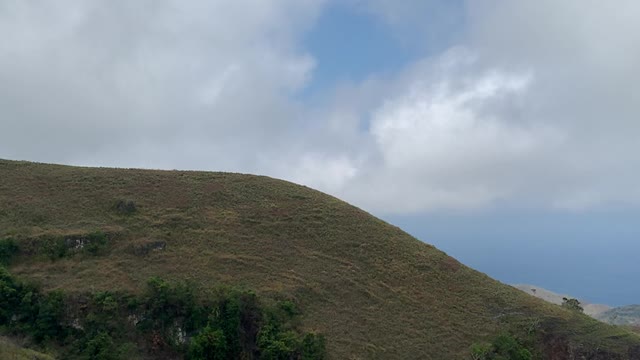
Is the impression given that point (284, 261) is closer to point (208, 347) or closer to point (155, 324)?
point (208, 347)

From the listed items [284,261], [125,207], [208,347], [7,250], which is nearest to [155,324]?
[208,347]

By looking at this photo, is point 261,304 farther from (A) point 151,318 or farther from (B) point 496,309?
(B) point 496,309

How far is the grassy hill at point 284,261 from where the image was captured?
145 feet

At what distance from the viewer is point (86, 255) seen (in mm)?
46875

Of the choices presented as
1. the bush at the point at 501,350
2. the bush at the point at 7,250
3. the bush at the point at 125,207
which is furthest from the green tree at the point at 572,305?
the bush at the point at 7,250

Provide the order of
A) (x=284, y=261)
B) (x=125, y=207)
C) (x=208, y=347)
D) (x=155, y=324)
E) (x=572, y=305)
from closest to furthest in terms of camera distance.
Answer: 1. (x=208, y=347)
2. (x=155, y=324)
3. (x=284, y=261)
4. (x=125, y=207)
5. (x=572, y=305)

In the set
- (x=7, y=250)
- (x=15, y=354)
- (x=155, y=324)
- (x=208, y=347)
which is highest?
(x=7, y=250)

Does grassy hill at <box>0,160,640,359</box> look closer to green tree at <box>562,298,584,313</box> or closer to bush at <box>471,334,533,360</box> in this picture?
bush at <box>471,334,533,360</box>

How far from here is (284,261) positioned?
50375 millimetres

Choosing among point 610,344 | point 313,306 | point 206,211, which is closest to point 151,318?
point 313,306

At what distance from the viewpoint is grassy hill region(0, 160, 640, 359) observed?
145 ft

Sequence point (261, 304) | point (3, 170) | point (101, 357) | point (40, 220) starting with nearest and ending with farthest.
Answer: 1. point (101, 357)
2. point (261, 304)
3. point (40, 220)
4. point (3, 170)

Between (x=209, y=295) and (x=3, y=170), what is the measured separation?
3272cm

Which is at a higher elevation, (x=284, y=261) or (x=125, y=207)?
(x=125, y=207)
